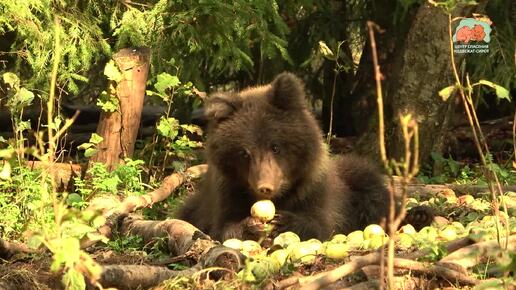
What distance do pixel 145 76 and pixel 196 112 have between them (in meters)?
3.99

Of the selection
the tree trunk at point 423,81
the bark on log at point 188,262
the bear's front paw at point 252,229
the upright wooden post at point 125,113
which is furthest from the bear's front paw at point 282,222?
the tree trunk at point 423,81

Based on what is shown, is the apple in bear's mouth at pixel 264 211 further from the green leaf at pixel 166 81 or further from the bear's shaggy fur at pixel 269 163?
the green leaf at pixel 166 81

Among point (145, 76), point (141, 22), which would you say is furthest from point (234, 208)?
point (141, 22)

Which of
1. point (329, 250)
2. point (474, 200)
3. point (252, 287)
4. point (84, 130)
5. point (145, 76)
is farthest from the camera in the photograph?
point (84, 130)

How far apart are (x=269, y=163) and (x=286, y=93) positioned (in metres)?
0.58

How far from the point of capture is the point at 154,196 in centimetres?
745

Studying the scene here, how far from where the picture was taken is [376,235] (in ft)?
16.6

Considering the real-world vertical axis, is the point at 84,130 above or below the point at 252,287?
below

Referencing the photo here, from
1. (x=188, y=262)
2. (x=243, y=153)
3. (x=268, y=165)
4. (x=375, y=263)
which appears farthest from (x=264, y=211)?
(x=375, y=263)

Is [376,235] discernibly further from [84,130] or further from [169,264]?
[84,130]

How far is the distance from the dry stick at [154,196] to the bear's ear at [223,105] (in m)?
1.03

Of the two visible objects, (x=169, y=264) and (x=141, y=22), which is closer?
(x=169, y=264)

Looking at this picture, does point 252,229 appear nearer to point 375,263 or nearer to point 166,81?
point 375,263

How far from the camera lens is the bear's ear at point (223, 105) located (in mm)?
6527
